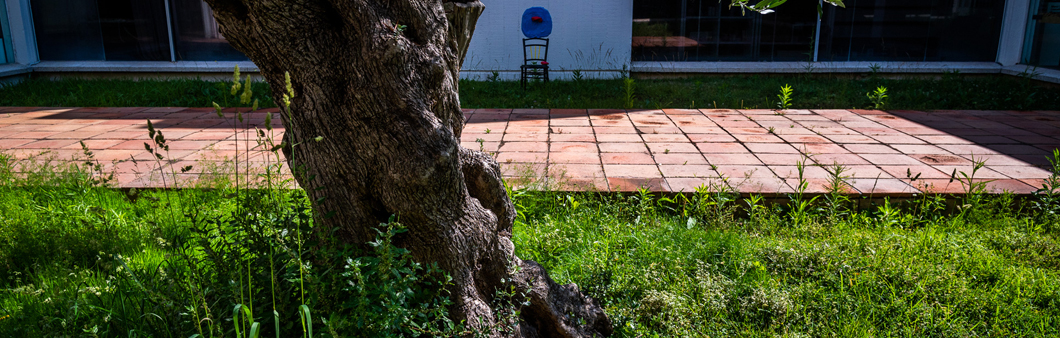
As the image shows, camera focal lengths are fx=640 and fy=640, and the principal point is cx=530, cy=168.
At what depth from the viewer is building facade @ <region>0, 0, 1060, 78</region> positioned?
34.1 ft

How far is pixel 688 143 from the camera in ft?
17.5

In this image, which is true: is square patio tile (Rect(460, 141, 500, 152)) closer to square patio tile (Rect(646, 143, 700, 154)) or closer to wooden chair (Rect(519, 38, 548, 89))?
square patio tile (Rect(646, 143, 700, 154))

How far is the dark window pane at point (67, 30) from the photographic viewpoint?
10.5 metres

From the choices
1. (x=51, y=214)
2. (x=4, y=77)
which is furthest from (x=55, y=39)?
(x=51, y=214)

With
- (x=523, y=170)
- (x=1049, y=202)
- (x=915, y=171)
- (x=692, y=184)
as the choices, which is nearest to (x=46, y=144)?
(x=523, y=170)

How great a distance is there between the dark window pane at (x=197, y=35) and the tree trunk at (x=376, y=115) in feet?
32.7

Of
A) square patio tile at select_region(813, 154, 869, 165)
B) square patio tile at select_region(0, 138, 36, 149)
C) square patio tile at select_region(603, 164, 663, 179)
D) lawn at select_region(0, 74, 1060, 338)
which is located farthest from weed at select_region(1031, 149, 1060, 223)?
square patio tile at select_region(0, 138, 36, 149)

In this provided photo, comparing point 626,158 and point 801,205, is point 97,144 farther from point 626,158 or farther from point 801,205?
point 801,205

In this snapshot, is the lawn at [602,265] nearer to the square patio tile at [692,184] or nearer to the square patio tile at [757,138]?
the square patio tile at [692,184]

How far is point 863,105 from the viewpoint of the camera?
8000 mm

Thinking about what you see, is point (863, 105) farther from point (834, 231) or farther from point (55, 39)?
point (55, 39)

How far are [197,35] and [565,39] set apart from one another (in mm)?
6156

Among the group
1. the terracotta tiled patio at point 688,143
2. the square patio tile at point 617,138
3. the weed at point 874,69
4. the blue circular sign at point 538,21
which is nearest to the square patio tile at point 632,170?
the terracotta tiled patio at point 688,143

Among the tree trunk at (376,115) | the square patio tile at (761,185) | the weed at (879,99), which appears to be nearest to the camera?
the tree trunk at (376,115)
